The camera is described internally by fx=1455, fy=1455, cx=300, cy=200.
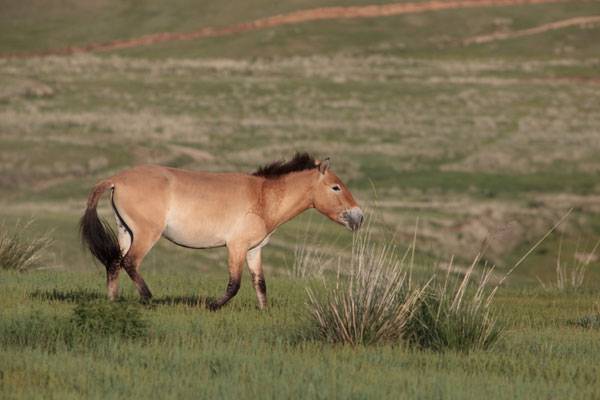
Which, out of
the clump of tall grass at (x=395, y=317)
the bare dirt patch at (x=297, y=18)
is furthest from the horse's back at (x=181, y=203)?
the bare dirt patch at (x=297, y=18)

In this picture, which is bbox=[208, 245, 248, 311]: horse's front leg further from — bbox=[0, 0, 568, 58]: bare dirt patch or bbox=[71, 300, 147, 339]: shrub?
bbox=[0, 0, 568, 58]: bare dirt patch

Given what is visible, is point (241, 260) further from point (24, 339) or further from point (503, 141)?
point (503, 141)

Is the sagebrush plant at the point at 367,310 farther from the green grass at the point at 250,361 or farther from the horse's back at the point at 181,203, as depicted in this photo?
the horse's back at the point at 181,203

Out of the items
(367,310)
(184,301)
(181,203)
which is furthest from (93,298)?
(367,310)

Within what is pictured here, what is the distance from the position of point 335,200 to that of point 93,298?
257 cm

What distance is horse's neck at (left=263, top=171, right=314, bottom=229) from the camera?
14297 millimetres

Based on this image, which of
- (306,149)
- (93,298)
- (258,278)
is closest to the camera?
(258,278)

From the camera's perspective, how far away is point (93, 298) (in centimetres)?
1430

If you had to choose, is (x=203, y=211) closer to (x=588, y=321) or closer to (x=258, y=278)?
(x=258, y=278)

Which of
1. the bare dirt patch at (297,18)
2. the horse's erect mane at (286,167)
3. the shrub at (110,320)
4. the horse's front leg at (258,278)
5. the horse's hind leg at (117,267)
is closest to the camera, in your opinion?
the shrub at (110,320)

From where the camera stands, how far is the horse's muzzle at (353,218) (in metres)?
14.2

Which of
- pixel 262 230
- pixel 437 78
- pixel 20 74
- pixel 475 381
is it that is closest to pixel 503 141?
pixel 437 78

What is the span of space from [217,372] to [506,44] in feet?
304

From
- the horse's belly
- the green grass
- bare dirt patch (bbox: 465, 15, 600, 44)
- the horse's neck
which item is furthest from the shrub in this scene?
bare dirt patch (bbox: 465, 15, 600, 44)
